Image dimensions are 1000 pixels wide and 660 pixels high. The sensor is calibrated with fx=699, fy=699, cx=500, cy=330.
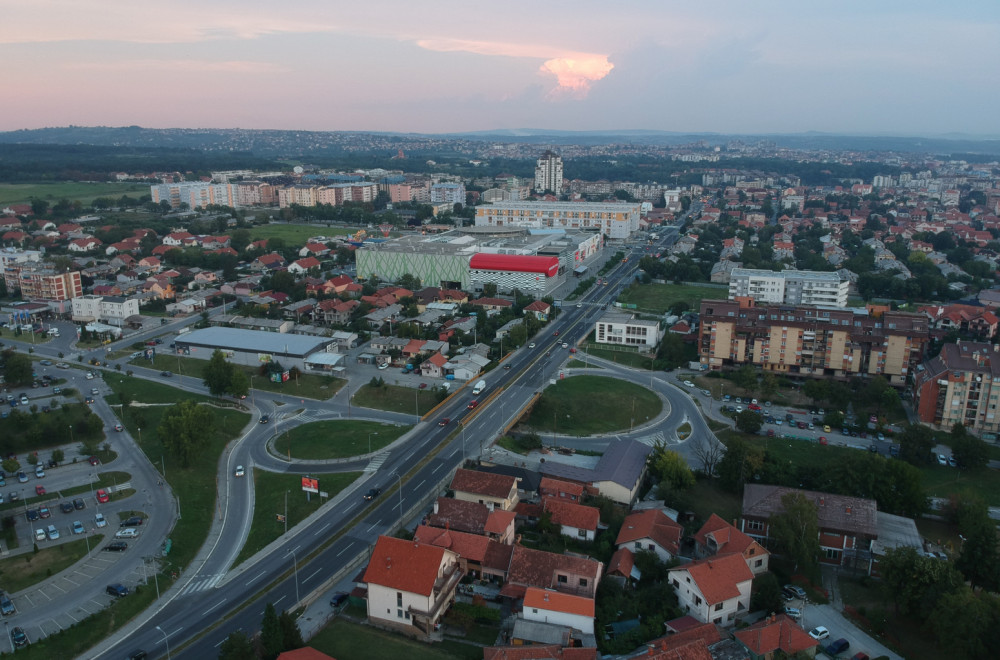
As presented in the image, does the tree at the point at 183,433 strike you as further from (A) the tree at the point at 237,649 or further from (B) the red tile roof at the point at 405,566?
(A) the tree at the point at 237,649

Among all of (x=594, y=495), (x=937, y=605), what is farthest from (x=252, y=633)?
(x=937, y=605)

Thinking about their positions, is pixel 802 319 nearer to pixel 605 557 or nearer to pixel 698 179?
pixel 605 557

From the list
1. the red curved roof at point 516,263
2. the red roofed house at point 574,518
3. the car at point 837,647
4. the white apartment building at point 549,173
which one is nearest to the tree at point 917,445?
the car at point 837,647

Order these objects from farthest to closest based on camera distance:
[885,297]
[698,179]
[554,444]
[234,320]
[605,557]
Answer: [698,179] → [885,297] → [234,320] → [554,444] → [605,557]

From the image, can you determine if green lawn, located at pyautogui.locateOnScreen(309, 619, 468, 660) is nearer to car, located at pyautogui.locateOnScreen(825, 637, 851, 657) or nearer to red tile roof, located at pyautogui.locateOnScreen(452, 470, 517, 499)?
red tile roof, located at pyautogui.locateOnScreen(452, 470, 517, 499)

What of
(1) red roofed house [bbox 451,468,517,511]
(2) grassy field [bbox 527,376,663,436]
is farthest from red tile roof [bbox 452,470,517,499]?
(2) grassy field [bbox 527,376,663,436]

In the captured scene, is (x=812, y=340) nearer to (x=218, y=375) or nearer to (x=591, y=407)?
(x=591, y=407)
